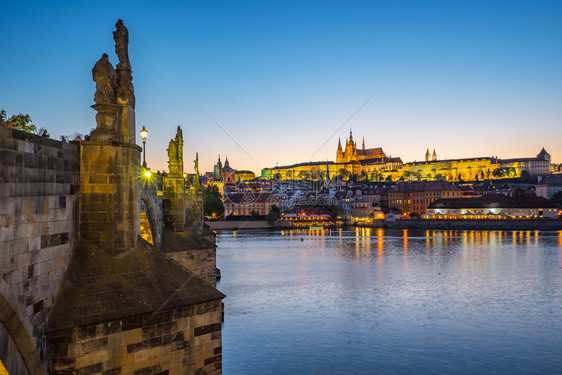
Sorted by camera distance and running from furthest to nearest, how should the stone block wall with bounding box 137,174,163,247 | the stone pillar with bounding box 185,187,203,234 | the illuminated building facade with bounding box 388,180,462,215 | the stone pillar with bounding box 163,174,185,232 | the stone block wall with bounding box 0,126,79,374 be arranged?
the illuminated building facade with bounding box 388,180,462,215 < the stone pillar with bounding box 185,187,203,234 < the stone pillar with bounding box 163,174,185,232 < the stone block wall with bounding box 137,174,163,247 < the stone block wall with bounding box 0,126,79,374

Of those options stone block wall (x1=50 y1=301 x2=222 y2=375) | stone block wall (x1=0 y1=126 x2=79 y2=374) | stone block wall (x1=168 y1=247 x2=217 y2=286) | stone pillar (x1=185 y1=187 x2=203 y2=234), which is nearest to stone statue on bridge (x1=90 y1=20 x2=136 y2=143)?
stone block wall (x1=0 y1=126 x2=79 y2=374)

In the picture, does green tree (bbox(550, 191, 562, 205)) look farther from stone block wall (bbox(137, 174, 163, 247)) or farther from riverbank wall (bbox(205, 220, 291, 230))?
stone block wall (bbox(137, 174, 163, 247))

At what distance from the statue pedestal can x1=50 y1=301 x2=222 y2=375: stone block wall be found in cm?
314

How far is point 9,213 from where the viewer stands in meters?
6.40

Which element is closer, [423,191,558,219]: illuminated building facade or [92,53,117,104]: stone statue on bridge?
[92,53,117,104]: stone statue on bridge

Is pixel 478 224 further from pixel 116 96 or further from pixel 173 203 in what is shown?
pixel 116 96

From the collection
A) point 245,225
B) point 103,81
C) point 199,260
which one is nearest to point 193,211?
point 199,260

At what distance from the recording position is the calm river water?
1836 cm

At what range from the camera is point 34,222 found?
281 inches

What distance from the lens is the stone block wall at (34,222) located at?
6383mm

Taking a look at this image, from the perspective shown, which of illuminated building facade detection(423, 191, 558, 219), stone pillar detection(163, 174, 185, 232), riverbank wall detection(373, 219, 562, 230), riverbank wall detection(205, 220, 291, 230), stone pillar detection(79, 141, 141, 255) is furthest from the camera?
illuminated building facade detection(423, 191, 558, 219)

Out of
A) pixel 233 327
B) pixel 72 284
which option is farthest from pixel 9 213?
pixel 233 327

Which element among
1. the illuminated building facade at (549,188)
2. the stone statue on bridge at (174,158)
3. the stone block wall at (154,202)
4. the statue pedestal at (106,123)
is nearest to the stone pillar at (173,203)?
the stone statue on bridge at (174,158)

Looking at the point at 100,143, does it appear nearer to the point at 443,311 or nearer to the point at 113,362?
the point at 113,362
